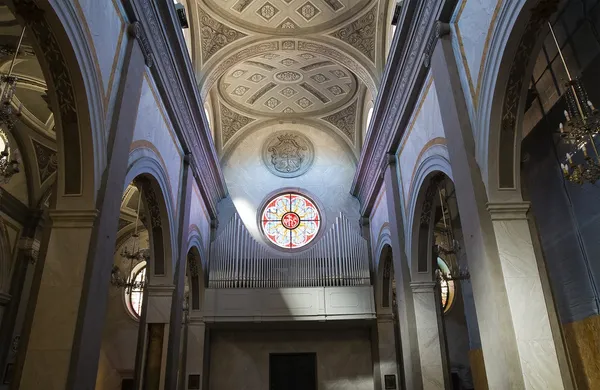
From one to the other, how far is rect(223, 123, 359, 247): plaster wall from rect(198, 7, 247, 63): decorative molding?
4.27 metres

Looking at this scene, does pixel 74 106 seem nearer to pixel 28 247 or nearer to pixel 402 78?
pixel 402 78

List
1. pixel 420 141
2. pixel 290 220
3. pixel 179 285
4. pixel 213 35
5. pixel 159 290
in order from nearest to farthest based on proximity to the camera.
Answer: pixel 420 141 → pixel 159 290 → pixel 179 285 → pixel 213 35 → pixel 290 220

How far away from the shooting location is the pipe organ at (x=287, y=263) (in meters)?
11.7

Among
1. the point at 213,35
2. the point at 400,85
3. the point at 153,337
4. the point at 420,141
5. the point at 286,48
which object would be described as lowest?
the point at 153,337

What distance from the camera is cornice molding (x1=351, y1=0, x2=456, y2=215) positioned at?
21.5ft

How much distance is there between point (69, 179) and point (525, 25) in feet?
15.9

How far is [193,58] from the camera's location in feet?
34.2

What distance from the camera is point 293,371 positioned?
1276cm

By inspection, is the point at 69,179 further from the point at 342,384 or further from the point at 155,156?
the point at 342,384

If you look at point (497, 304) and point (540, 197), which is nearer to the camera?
point (497, 304)

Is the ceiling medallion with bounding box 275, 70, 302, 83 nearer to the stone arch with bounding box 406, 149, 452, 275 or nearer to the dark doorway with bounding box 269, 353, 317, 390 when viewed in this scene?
the stone arch with bounding box 406, 149, 452, 275

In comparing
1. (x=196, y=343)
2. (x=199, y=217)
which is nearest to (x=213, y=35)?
(x=199, y=217)

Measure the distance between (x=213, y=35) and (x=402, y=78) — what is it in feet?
15.9

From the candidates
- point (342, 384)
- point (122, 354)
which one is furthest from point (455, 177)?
point (122, 354)
